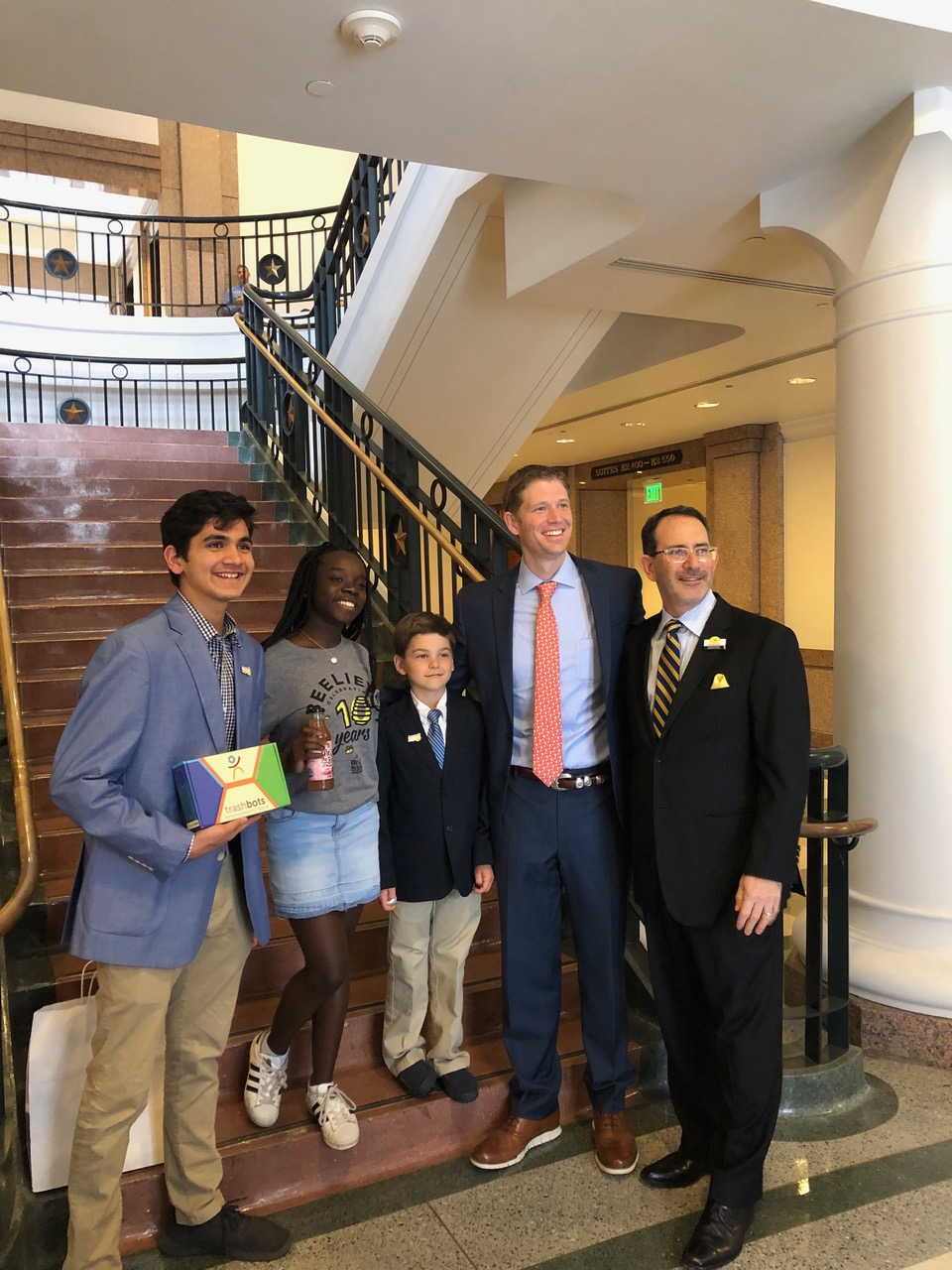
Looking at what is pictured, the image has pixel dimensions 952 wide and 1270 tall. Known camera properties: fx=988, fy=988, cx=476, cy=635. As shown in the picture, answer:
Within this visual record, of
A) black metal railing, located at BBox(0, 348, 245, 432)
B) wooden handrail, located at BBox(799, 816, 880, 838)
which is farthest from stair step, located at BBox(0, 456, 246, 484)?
wooden handrail, located at BBox(799, 816, 880, 838)

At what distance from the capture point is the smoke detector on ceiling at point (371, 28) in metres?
2.65

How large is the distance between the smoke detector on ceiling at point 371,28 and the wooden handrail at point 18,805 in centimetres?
186

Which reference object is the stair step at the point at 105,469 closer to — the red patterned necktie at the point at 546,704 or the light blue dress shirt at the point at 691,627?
the red patterned necktie at the point at 546,704

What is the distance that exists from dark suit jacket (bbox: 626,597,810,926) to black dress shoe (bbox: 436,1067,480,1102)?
2.80 feet

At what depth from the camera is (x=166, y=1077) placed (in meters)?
2.23

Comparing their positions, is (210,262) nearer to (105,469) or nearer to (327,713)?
(105,469)

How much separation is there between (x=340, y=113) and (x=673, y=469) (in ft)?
27.1

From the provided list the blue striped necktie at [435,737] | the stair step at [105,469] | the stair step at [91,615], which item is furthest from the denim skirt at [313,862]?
the stair step at [105,469]

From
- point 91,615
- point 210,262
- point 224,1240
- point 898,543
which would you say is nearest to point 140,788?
point 224,1240

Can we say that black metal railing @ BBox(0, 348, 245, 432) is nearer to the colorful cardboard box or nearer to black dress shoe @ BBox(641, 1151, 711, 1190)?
the colorful cardboard box

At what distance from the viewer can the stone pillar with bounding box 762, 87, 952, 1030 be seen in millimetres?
3254

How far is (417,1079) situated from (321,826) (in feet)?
2.83

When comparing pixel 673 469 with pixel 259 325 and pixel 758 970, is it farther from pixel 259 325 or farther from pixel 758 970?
pixel 758 970

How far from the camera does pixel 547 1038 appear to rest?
268 cm
